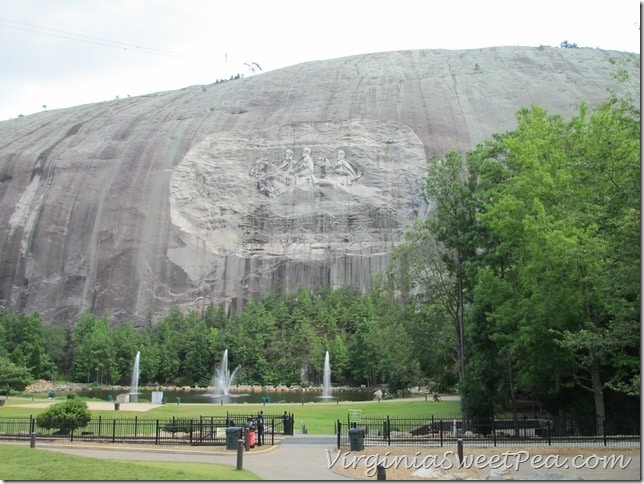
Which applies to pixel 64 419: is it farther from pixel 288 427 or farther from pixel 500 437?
pixel 500 437

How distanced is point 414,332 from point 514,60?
89.4 metres

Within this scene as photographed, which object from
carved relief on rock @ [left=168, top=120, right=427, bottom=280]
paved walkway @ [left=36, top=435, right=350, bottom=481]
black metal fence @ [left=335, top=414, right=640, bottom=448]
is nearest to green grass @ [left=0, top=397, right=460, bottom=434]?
black metal fence @ [left=335, top=414, right=640, bottom=448]

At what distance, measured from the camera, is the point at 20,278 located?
297ft

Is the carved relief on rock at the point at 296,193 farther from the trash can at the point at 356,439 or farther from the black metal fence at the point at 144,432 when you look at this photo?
the trash can at the point at 356,439

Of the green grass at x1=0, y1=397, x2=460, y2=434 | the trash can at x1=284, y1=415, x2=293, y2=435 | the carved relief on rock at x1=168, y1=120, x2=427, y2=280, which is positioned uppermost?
the carved relief on rock at x1=168, y1=120, x2=427, y2=280

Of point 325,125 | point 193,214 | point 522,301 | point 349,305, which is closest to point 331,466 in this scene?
point 522,301

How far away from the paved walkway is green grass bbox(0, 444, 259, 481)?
897 millimetres

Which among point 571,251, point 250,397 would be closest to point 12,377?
point 250,397

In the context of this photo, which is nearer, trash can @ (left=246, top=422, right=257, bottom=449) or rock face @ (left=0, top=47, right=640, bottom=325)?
trash can @ (left=246, top=422, right=257, bottom=449)

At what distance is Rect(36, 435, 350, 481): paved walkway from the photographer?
16000mm

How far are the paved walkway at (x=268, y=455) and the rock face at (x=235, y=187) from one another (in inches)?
2576

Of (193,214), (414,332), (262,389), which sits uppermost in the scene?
(193,214)

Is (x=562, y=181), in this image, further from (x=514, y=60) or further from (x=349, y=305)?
(x=514, y=60)

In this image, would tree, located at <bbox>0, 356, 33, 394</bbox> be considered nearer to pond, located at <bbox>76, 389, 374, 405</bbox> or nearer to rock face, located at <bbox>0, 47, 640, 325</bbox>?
pond, located at <bbox>76, 389, 374, 405</bbox>
